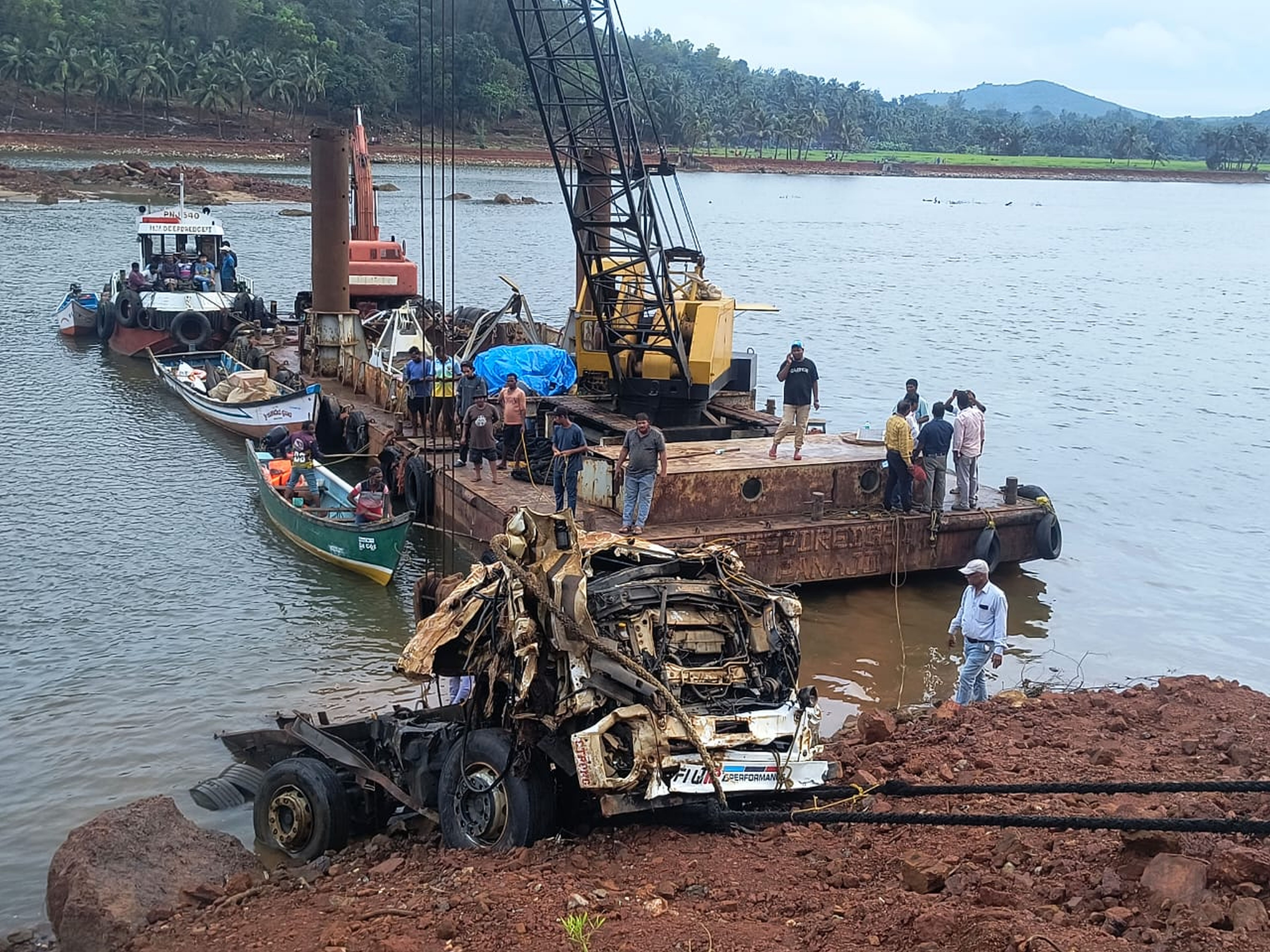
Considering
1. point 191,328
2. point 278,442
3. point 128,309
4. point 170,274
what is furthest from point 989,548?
point 170,274

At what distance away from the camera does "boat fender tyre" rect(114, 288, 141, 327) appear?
31906mm

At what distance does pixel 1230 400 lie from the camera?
34469mm

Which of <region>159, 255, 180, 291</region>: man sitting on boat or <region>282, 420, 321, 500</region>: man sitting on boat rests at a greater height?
<region>159, 255, 180, 291</region>: man sitting on boat

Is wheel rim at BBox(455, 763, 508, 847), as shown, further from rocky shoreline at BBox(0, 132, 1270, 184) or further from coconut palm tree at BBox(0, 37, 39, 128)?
coconut palm tree at BBox(0, 37, 39, 128)

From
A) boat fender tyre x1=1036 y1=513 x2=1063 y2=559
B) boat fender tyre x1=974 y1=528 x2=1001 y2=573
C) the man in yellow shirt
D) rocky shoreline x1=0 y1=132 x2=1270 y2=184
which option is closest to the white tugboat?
rocky shoreline x1=0 y1=132 x2=1270 y2=184

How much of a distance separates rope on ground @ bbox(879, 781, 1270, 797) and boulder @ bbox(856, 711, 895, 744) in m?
1.96

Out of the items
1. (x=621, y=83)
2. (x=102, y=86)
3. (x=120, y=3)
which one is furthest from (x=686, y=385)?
(x=120, y=3)

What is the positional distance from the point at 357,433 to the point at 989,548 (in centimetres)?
1075

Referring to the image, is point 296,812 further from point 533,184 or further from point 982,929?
point 533,184

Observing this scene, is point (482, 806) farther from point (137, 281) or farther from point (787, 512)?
point (137, 281)

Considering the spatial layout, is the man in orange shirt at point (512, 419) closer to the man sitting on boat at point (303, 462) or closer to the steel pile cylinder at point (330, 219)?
the man sitting on boat at point (303, 462)

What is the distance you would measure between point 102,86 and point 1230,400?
9155 cm

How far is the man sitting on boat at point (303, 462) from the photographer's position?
18469mm

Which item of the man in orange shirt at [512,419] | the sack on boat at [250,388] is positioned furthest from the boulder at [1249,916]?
the sack on boat at [250,388]
